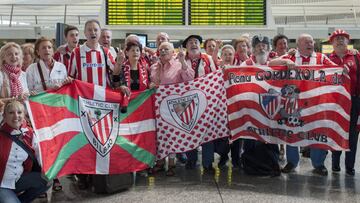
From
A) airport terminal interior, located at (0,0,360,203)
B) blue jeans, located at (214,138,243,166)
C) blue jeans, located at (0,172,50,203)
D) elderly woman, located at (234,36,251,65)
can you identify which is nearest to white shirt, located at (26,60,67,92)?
blue jeans, located at (0,172,50,203)

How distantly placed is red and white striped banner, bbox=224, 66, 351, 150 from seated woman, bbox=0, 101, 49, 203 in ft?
8.49

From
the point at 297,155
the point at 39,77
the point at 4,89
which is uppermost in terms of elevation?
the point at 39,77

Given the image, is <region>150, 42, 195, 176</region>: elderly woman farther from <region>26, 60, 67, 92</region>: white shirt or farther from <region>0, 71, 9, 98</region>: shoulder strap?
<region>0, 71, 9, 98</region>: shoulder strap

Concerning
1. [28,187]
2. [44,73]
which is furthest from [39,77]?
[28,187]

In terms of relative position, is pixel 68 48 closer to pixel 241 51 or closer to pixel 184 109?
pixel 184 109

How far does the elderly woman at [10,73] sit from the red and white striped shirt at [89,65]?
2.44ft

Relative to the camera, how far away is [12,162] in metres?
4.55

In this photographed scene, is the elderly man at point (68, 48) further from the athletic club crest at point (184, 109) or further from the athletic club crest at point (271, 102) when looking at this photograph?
the athletic club crest at point (271, 102)

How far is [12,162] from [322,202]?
3.23 m

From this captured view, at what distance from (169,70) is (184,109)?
0.57 metres

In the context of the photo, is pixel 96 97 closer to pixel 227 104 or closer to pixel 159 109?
pixel 159 109

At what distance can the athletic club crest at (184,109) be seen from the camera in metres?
6.04

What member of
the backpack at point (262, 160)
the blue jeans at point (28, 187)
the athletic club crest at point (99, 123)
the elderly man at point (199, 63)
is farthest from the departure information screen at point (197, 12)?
the blue jeans at point (28, 187)

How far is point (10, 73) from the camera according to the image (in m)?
5.10
